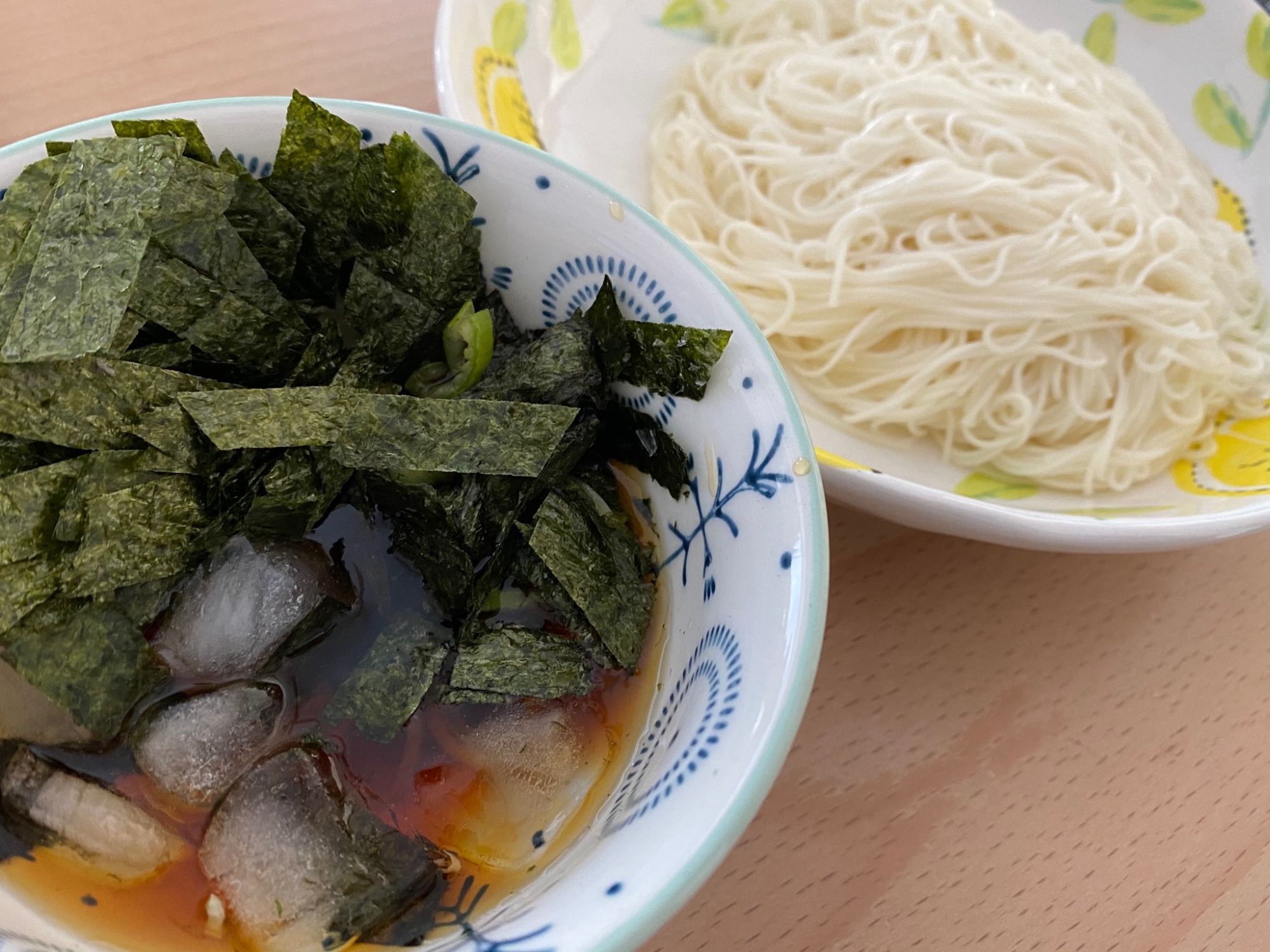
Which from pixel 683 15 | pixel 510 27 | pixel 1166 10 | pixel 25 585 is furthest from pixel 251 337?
pixel 1166 10

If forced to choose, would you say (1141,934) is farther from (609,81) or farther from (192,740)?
(609,81)

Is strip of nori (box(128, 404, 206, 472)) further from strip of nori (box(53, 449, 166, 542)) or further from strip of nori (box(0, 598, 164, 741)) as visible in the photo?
strip of nori (box(0, 598, 164, 741))

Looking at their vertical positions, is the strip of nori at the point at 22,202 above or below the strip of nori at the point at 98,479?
above

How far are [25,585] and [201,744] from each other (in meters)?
0.21

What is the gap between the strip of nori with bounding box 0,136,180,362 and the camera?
710 mm

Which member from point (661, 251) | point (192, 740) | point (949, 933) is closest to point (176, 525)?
point (192, 740)

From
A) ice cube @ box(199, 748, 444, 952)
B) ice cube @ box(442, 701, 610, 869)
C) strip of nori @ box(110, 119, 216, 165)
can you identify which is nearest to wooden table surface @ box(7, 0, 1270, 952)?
ice cube @ box(442, 701, 610, 869)

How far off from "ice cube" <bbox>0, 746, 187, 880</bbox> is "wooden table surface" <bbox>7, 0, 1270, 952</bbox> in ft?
1.71

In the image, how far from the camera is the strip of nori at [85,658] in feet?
2.36

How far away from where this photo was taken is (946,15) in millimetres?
1678

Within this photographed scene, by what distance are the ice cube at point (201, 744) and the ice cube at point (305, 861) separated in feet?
0.07

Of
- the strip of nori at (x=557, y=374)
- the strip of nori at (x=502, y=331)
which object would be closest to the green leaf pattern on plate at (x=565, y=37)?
the strip of nori at (x=502, y=331)

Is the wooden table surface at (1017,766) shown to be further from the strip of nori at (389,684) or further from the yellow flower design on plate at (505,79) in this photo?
the yellow flower design on plate at (505,79)

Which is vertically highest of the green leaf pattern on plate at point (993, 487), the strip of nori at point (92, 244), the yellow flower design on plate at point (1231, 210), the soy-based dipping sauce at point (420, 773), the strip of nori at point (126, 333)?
the strip of nori at point (92, 244)
